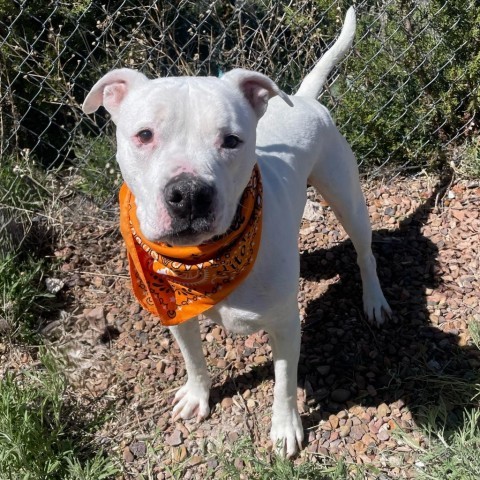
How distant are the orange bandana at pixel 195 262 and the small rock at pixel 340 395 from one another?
44.6 inches

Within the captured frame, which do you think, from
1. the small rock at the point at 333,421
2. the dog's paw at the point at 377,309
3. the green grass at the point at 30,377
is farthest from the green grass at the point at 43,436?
the dog's paw at the point at 377,309

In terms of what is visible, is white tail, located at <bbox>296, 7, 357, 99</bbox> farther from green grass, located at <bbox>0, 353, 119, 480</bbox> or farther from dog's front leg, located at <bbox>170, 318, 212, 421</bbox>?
green grass, located at <bbox>0, 353, 119, 480</bbox>

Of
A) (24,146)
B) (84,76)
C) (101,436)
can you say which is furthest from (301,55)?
(101,436)

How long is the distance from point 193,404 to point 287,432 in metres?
0.55

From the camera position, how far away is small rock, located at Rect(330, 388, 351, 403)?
3391 mm

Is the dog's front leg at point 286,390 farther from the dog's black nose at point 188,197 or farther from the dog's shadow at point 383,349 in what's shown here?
the dog's black nose at point 188,197

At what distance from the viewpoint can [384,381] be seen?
136 inches

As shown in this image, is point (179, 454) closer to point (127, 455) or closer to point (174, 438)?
point (174, 438)

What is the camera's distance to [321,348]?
3.67 metres

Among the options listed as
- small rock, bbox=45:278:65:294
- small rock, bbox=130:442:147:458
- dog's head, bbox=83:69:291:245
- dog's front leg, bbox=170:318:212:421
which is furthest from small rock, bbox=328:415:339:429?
small rock, bbox=45:278:65:294

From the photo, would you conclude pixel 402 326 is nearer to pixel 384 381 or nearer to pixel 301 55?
pixel 384 381

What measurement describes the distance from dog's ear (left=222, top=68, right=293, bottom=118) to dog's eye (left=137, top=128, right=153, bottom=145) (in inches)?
18.8

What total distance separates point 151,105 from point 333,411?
1.95 meters

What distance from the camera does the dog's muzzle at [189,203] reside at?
2.10m
